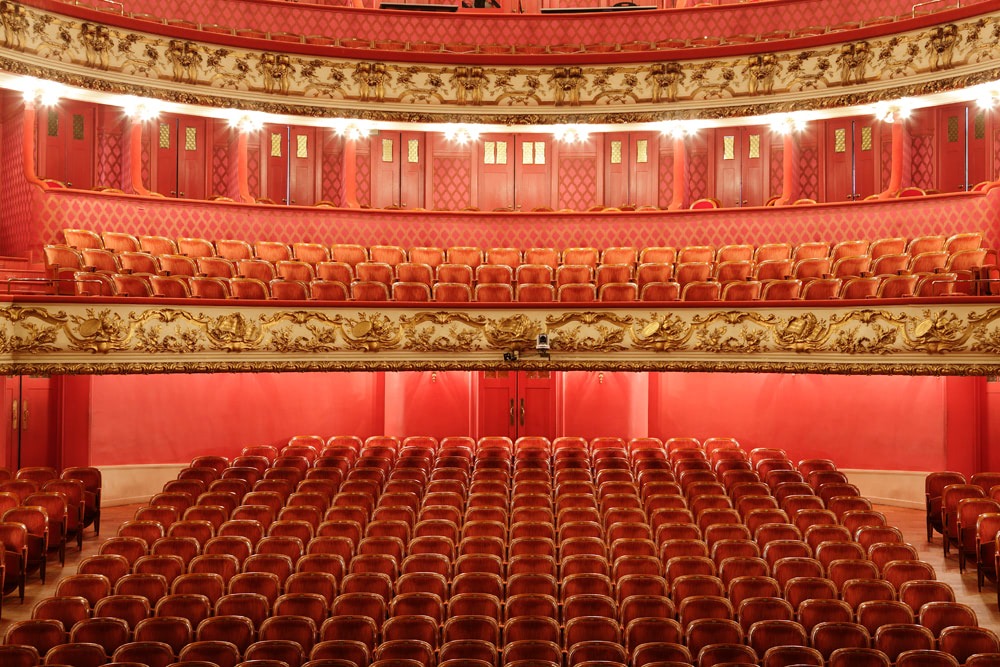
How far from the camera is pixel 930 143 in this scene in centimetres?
1104

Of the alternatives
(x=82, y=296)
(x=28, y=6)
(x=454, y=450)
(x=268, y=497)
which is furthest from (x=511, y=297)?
(x=28, y=6)

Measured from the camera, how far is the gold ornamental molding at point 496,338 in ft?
23.5

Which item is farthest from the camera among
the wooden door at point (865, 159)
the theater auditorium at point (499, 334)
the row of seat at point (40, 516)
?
the wooden door at point (865, 159)

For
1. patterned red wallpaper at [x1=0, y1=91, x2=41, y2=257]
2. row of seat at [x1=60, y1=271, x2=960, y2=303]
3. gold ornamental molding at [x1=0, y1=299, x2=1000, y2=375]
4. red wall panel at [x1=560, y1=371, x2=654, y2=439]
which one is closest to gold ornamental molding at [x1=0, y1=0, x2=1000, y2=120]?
patterned red wallpaper at [x1=0, y1=91, x2=41, y2=257]

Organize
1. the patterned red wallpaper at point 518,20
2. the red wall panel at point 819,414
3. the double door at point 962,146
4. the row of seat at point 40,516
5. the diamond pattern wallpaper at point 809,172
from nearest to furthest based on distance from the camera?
the row of seat at point 40,516 → the red wall panel at point 819,414 → the double door at point 962,146 → the patterned red wallpaper at point 518,20 → the diamond pattern wallpaper at point 809,172

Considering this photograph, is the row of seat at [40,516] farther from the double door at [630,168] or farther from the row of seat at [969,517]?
the double door at [630,168]

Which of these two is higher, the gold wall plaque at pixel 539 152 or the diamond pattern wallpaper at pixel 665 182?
the gold wall plaque at pixel 539 152

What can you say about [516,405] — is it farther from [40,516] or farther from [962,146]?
[962,146]

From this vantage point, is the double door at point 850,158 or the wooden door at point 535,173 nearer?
the double door at point 850,158

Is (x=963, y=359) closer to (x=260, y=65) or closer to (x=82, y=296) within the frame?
(x=82, y=296)

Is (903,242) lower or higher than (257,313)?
higher

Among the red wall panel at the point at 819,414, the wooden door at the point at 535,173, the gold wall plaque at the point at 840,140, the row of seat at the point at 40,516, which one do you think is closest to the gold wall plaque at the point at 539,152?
the wooden door at the point at 535,173

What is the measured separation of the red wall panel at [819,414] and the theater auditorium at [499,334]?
35mm

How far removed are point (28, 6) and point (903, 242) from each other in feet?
27.7
